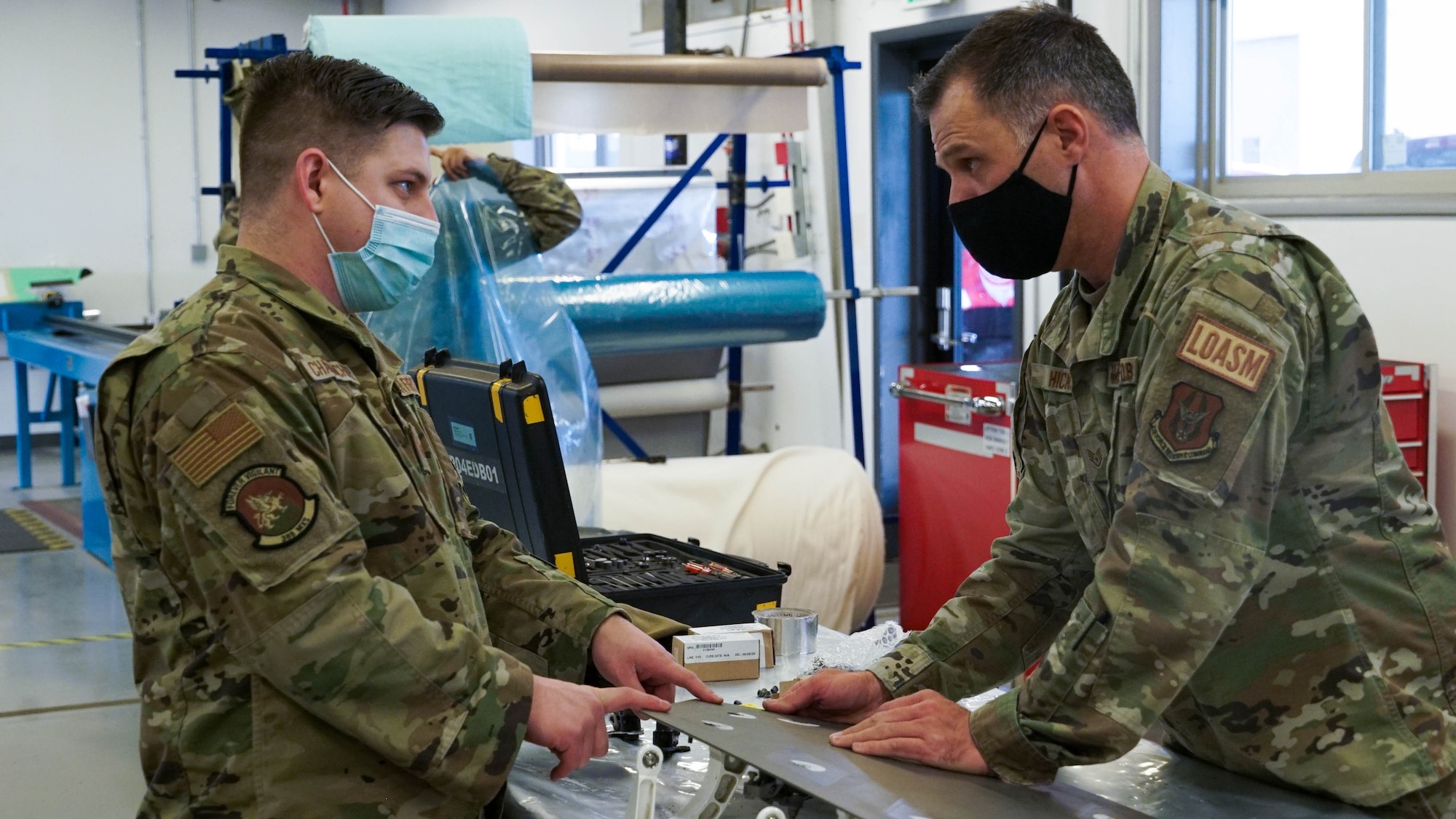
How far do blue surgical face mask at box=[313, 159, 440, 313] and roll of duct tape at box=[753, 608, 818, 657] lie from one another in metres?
0.79

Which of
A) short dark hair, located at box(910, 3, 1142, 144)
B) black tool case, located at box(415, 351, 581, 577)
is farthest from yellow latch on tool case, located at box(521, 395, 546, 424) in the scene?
short dark hair, located at box(910, 3, 1142, 144)

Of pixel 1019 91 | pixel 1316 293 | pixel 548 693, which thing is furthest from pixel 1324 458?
pixel 548 693

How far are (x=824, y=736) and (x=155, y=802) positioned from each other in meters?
0.69

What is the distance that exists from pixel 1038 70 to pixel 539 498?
93 cm

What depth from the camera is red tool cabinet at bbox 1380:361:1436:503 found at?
10.6 feet

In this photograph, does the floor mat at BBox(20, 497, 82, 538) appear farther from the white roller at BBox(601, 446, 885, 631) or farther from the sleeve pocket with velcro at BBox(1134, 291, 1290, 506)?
the sleeve pocket with velcro at BBox(1134, 291, 1290, 506)

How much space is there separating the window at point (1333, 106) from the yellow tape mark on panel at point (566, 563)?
246cm

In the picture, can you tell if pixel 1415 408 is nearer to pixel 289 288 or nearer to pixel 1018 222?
pixel 1018 222

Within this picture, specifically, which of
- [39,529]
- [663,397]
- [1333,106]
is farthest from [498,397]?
[39,529]

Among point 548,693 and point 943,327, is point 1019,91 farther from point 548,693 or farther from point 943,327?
point 943,327

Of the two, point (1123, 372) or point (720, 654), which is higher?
point (1123, 372)

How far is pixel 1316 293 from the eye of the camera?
4.27ft

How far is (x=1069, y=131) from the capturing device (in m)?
1.46

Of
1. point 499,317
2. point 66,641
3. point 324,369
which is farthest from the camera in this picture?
point 66,641
